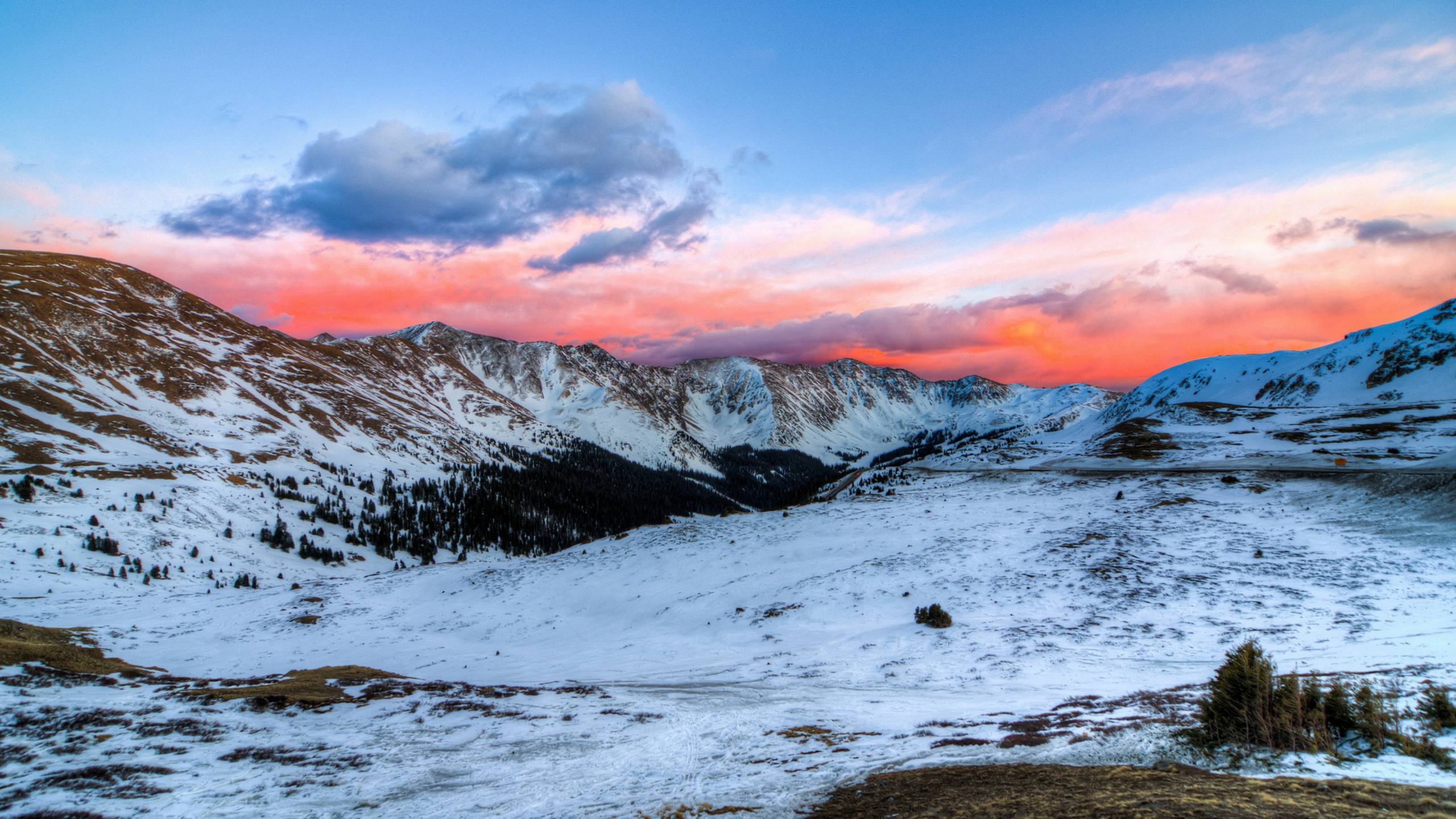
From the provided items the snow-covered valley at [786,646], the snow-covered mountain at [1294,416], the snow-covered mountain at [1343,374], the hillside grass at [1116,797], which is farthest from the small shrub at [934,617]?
the snow-covered mountain at [1343,374]

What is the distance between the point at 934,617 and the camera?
20.9m

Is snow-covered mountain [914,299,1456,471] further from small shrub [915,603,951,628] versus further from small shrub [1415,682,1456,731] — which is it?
small shrub [1415,682,1456,731]

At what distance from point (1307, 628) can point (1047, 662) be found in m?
8.18

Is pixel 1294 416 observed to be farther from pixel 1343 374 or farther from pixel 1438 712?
pixel 1438 712

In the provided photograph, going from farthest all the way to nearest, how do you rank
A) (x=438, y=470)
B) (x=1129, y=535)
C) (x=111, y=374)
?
(x=438, y=470) → (x=111, y=374) → (x=1129, y=535)

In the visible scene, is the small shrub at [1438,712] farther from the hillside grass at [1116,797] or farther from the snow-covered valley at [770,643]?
the hillside grass at [1116,797]

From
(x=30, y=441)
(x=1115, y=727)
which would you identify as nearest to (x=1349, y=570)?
(x=1115, y=727)

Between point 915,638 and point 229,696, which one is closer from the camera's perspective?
point 229,696

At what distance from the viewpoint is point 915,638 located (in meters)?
19.9

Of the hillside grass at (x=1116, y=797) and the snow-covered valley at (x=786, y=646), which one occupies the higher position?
the hillside grass at (x=1116, y=797)

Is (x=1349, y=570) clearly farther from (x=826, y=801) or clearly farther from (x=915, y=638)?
(x=826, y=801)

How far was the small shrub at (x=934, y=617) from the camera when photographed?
67.7 ft

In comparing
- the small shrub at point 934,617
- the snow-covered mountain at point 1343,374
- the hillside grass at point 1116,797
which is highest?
the snow-covered mountain at point 1343,374

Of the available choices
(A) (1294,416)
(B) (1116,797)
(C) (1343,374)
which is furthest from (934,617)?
(C) (1343,374)
